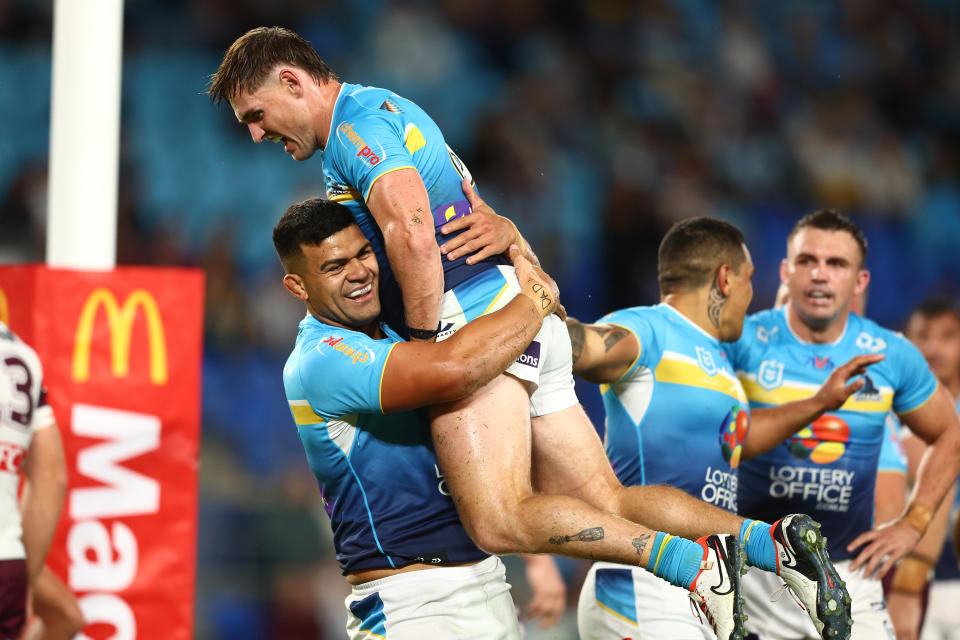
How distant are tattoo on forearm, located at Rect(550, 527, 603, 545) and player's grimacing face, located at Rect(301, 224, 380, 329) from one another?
3.30 ft

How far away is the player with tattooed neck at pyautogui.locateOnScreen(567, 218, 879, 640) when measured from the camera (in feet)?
14.2

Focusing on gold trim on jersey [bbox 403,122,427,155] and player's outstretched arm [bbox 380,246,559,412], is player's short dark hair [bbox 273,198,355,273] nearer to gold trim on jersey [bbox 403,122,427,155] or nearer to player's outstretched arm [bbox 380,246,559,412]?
gold trim on jersey [bbox 403,122,427,155]

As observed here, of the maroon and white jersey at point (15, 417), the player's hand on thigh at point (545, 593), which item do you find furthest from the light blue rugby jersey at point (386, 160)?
the player's hand on thigh at point (545, 593)

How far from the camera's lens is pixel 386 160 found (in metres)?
3.51

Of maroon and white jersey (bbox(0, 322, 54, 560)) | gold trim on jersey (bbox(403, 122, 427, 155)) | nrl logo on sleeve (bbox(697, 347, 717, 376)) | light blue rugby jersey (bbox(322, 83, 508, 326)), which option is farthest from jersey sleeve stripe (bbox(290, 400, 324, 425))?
nrl logo on sleeve (bbox(697, 347, 717, 376))

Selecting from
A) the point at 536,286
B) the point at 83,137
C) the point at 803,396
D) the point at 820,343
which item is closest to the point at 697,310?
the point at 803,396

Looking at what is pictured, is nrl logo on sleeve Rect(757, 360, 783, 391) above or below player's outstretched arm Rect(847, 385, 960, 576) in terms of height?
above

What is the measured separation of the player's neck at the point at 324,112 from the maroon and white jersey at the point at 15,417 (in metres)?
1.37

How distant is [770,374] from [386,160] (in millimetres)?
2575

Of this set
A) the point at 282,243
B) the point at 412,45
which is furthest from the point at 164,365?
the point at 412,45

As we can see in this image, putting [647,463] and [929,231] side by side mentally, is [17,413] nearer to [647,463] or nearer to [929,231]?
[647,463]

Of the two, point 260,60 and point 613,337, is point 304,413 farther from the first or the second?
point 613,337

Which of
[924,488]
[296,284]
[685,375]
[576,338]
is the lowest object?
[924,488]

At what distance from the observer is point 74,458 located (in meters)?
4.13
